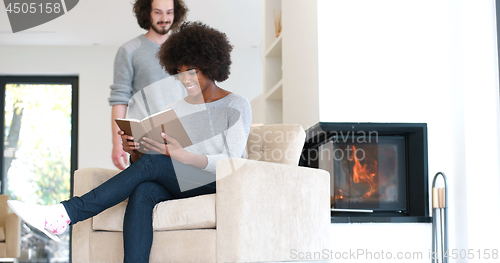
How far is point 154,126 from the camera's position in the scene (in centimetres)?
198

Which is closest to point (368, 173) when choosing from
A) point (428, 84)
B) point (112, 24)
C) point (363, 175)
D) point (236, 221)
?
point (363, 175)

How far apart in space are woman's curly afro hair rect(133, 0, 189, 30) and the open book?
2.72 ft

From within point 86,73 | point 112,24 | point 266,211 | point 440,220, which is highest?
point 112,24

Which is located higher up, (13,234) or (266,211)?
(266,211)

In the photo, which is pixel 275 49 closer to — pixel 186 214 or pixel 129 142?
pixel 129 142

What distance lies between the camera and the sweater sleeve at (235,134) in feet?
6.85

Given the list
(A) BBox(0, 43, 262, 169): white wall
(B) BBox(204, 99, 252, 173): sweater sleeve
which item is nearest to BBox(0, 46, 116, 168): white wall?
(A) BBox(0, 43, 262, 169): white wall

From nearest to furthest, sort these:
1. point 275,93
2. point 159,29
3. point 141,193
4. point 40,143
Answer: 1. point 141,193
2. point 159,29
3. point 275,93
4. point 40,143

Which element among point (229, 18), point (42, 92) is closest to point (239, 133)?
point (229, 18)

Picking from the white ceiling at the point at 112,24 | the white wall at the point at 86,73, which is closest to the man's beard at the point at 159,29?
the white ceiling at the point at 112,24

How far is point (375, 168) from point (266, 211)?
1.18 meters

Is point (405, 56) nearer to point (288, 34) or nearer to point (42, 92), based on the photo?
point (288, 34)

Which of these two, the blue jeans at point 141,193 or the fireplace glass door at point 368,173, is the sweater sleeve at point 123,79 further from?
the fireplace glass door at point 368,173

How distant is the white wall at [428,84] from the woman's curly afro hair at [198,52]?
688 millimetres
